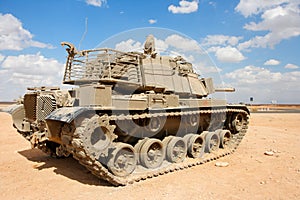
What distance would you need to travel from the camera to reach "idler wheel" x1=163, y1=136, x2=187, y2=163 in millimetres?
8617

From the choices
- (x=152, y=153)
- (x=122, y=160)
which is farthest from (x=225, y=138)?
(x=122, y=160)

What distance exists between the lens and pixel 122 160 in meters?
7.07

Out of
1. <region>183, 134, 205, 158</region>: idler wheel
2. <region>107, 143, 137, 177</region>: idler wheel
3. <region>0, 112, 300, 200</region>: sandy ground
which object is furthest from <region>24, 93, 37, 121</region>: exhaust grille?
<region>183, 134, 205, 158</region>: idler wheel

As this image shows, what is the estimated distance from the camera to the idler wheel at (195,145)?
948 cm

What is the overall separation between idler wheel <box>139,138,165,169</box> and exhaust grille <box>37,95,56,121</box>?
305 centimetres

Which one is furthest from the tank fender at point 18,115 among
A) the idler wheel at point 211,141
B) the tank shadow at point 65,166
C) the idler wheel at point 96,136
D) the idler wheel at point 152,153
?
the idler wheel at point 211,141

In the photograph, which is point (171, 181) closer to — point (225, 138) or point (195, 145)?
point (195, 145)

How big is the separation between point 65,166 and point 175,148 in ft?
13.4

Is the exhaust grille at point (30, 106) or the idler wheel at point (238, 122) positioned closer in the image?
the exhaust grille at point (30, 106)

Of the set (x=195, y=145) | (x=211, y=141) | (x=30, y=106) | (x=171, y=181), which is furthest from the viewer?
(x=211, y=141)

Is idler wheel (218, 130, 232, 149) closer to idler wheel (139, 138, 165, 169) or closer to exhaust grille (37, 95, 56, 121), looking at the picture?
idler wheel (139, 138, 165, 169)

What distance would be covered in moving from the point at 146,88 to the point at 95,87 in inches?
106

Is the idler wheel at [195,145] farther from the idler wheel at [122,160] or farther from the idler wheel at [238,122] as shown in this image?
the idler wheel at [238,122]

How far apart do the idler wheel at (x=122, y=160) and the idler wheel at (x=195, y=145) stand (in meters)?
2.70
